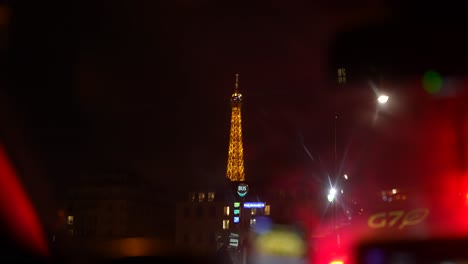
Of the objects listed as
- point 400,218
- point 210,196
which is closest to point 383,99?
point 400,218

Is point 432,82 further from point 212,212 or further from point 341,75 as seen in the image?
point 212,212

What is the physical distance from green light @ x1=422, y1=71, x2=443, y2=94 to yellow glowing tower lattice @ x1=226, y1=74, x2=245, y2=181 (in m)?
89.0

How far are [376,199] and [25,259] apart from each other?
2.83 metres

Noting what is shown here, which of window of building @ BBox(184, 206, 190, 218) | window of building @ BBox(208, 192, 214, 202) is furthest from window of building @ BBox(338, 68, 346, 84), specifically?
window of building @ BBox(184, 206, 190, 218)

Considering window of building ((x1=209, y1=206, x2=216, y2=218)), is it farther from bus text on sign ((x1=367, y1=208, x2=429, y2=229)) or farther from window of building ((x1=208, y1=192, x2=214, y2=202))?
bus text on sign ((x1=367, y1=208, x2=429, y2=229))

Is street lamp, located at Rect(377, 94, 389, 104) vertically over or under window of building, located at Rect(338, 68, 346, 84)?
under

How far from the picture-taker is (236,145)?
316 ft

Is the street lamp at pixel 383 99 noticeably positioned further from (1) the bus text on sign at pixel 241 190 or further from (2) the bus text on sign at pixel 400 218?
(1) the bus text on sign at pixel 241 190

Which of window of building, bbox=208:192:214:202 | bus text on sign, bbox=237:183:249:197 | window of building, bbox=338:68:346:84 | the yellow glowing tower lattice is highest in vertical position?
the yellow glowing tower lattice

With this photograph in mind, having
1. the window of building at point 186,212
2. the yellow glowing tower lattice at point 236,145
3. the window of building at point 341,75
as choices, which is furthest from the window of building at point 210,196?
the window of building at point 341,75

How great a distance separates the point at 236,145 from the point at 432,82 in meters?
92.5

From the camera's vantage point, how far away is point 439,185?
3.87m

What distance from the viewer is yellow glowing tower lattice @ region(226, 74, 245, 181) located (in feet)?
311

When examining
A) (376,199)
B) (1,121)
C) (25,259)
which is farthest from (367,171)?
(1,121)
